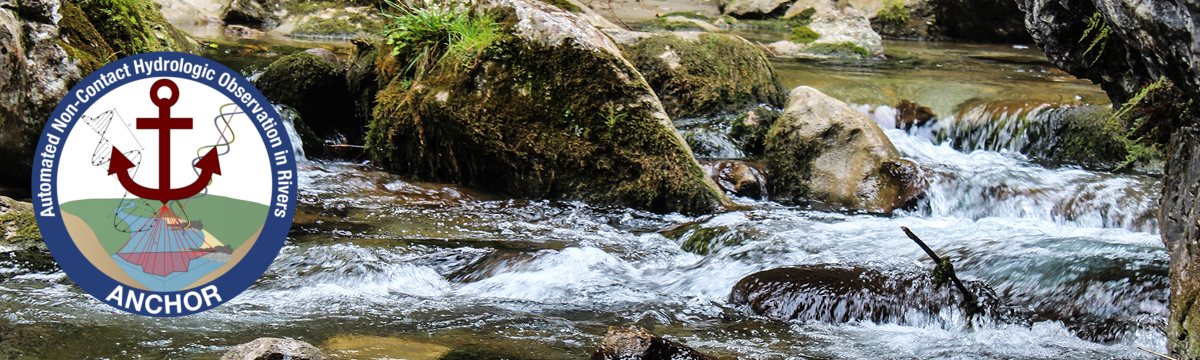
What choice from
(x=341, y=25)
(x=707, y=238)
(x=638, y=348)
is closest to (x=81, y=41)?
(x=707, y=238)

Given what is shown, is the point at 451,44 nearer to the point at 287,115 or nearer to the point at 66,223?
the point at 287,115

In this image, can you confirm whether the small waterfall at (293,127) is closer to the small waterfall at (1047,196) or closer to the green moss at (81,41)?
the green moss at (81,41)

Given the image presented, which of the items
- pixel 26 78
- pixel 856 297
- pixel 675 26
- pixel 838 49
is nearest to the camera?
pixel 856 297

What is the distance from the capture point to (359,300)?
3.20 meters

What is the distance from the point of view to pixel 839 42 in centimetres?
1273

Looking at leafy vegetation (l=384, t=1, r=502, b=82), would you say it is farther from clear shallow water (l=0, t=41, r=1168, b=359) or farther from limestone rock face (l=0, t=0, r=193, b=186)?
limestone rock face (l=0, t=0, r=193, b=186)

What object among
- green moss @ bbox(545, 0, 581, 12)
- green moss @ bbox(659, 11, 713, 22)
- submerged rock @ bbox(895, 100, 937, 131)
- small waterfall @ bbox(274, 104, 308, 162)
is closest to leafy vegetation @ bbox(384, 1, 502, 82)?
small waterfall @ bbox(274, 104, 308, 162)

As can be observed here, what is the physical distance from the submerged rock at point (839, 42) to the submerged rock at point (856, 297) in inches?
362

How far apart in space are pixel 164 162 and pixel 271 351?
4.70ft

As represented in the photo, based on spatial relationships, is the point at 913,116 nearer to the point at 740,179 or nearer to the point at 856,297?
the point at 740,179

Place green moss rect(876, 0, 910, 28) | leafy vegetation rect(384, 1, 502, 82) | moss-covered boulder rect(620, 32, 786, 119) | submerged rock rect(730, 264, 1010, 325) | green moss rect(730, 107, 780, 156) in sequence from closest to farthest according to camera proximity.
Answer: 1. submerged rock rect(730, 264, 1010, 325)
2. leafy vegetation rect(384, 1, 502, 82)
3. green moss rect(730, 107, 780, 156)
4. moss-covered boulder rect(620, 32, 786, 119)
5. green moss rect(876, 0, 910, 28)

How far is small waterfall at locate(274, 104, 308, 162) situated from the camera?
6238 mm

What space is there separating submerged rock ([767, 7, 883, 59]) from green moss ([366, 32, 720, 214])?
7.59 metres

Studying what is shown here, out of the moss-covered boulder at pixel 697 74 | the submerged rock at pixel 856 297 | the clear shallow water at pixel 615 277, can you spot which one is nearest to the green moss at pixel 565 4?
the moss-covered boulder at pixel 697 74
